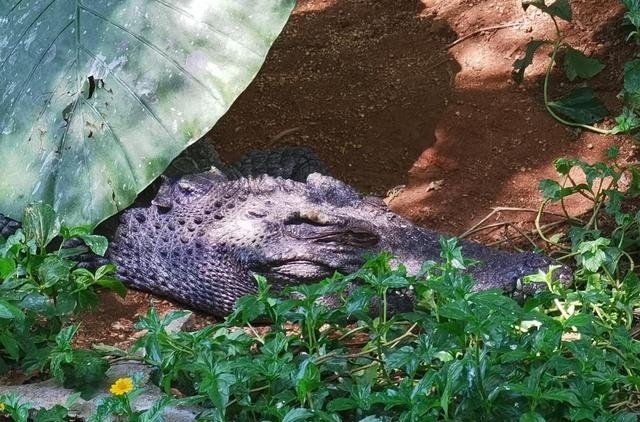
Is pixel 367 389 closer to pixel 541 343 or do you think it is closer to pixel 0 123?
pixel 541 343

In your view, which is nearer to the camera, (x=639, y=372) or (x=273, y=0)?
(x=639, y=372)

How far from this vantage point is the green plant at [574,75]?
4070mm

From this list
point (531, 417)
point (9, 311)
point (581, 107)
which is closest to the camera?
point (531, 417)

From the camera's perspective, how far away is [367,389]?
2.26 metres

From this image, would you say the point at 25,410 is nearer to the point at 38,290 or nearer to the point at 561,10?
the point at 38,290

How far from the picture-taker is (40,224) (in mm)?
2977

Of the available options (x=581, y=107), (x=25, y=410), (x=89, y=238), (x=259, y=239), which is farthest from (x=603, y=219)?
(x=25, y=410)

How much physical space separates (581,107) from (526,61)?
1.14 feet

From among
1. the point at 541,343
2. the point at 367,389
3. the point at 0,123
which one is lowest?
the point at 541,343

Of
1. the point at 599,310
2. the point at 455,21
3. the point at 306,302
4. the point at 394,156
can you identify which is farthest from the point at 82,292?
the point at 455,21

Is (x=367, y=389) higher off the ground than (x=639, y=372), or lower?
higher

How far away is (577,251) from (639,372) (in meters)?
1.06

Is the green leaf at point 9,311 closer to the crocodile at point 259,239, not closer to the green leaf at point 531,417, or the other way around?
the crocodile at point 259,239

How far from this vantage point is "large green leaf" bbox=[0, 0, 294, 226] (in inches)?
138
